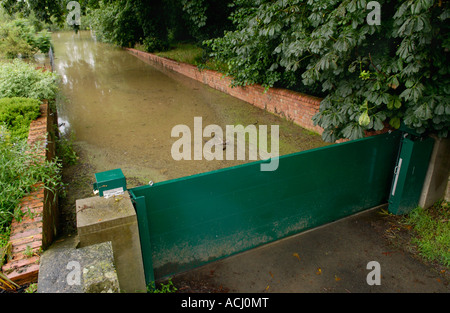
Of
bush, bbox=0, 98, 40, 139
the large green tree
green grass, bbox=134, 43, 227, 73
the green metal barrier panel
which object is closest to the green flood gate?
the green metal barrier panel

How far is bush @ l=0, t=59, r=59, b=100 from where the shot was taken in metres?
6.86

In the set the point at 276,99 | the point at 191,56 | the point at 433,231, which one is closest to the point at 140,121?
the point at 276,99

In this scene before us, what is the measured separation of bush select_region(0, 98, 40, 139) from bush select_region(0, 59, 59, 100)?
2.68ft

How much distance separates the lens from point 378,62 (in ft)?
14.6

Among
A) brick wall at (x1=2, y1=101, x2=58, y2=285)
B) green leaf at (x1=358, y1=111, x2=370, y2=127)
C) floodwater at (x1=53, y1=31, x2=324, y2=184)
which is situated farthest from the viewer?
floodwater at (x1=53, y1=31, x2=324, y2=184)

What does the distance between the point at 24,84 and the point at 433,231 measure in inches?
322

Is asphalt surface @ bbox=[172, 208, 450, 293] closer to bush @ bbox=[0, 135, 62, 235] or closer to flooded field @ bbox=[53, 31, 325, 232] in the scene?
bush @ bbox=[0, 135, 62, 235]

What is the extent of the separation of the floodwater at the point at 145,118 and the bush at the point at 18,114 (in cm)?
135

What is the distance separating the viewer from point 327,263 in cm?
399

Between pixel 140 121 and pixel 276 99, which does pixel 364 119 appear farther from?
pixel 140 121

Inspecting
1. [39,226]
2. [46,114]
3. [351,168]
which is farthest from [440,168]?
[46,114]

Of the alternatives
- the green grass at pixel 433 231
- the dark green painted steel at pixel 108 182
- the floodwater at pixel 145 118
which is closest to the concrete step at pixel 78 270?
the dark green painted steel at pixel 108 182

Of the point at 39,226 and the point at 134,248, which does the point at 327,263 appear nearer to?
the point at 134,248

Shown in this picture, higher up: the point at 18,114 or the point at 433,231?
the point at 18,114
